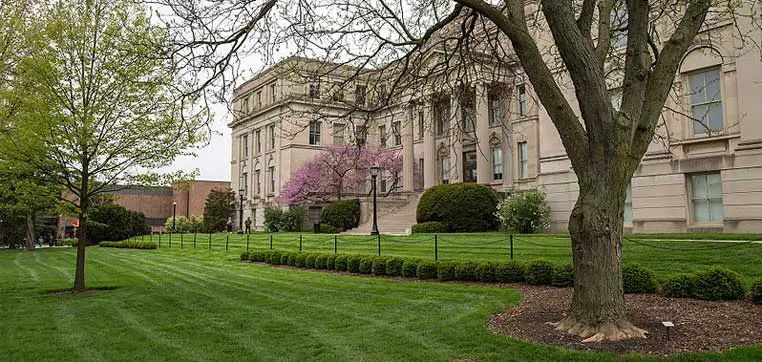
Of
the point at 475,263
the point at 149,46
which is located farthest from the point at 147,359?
the point at 475,263

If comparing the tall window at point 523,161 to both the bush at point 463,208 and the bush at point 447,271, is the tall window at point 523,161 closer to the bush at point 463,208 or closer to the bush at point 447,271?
the bush at point 463,208

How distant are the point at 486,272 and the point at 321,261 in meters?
6.48

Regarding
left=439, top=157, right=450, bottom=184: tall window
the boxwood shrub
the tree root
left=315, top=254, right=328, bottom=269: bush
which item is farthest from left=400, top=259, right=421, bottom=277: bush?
left=439, top=157, right=450, bottom=184: tall window

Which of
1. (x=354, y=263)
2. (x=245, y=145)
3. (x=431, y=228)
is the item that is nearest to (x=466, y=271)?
(x=354, y=263)

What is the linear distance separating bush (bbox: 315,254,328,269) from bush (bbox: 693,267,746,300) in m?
10.6

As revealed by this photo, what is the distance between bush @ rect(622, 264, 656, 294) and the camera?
959cm

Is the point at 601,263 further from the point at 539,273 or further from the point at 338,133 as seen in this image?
the point at 338,133

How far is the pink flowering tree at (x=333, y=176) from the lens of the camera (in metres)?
45.6

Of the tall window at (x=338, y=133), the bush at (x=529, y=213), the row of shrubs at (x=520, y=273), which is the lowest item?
the row of shrubs at (x=520, y=273)

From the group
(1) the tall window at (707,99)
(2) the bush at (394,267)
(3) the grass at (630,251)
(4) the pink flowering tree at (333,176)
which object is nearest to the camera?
(3) the grass at (630,251)

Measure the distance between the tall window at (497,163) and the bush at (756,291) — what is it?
28.3m

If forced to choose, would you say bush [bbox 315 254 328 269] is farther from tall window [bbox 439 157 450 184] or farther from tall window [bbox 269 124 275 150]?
tall window [bbox 269 124 275 150]

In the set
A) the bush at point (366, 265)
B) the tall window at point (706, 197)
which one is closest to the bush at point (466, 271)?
the bush at point (366, 265)

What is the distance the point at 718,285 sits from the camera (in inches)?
338
